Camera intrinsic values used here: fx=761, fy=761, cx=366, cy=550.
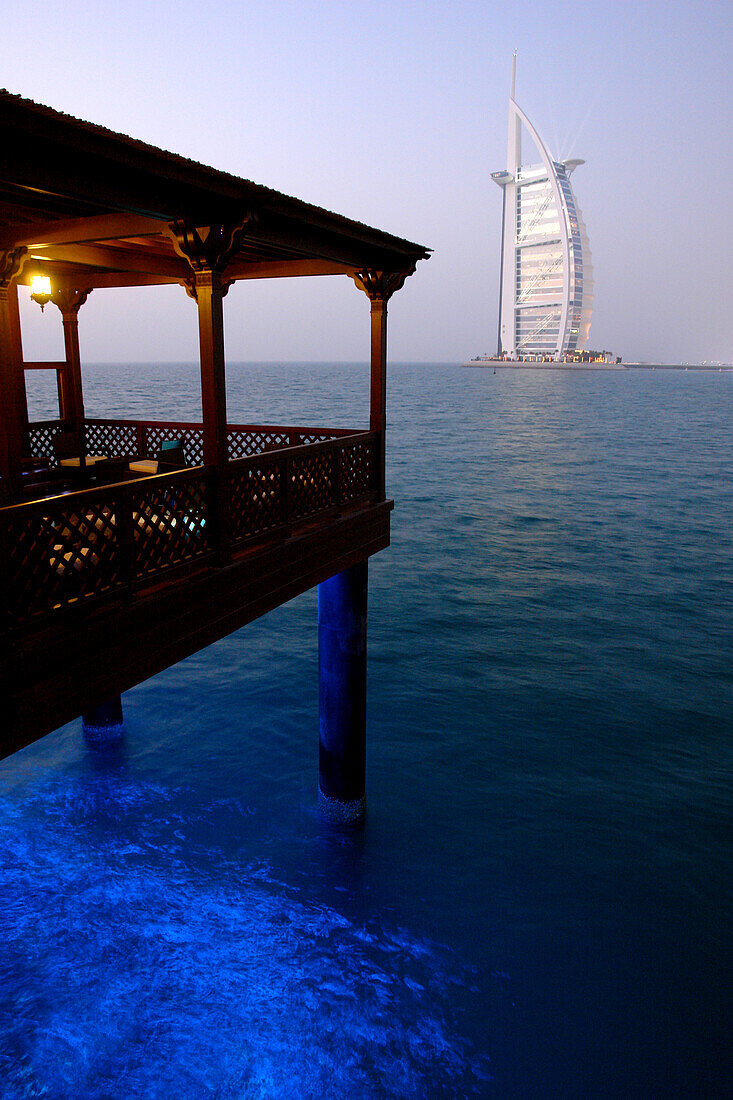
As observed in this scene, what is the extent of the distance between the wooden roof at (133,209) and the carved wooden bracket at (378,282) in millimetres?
105

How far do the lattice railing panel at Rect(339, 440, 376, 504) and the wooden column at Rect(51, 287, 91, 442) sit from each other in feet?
17.1

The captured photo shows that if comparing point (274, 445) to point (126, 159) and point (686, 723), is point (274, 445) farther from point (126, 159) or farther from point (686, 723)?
point (686, 723)

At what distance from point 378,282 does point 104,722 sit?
9.57 metres

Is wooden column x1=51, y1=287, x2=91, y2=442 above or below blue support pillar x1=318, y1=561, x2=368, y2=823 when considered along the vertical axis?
above

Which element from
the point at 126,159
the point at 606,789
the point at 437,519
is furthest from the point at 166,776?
the point at 437,519

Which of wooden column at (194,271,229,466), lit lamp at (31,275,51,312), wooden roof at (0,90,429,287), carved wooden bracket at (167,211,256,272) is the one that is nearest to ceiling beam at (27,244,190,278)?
wooden roof at (0,90,429,287)

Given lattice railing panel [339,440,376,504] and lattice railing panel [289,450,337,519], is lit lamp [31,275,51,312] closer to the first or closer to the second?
lattice railing panel [339,440,376,504]

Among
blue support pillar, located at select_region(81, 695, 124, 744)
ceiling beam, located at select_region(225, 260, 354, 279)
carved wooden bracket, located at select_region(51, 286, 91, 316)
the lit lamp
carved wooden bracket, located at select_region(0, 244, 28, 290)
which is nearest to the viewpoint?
carved wooden bracket, located at select_region(0, 244, 28, 290)

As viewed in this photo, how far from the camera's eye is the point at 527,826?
12633 mm

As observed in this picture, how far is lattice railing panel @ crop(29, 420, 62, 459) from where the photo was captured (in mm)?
12188

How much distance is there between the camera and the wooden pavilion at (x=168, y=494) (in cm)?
483

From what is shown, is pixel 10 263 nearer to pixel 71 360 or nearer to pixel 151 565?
pixel 71 360

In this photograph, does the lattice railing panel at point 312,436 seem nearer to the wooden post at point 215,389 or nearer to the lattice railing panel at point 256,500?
the lattice railing panel at point 256,500

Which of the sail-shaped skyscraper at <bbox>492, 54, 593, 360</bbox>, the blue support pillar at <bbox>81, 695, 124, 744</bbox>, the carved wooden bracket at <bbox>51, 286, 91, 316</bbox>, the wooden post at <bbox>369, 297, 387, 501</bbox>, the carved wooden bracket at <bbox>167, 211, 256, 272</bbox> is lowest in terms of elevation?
the blue support pillar at <bbox>81, 695, 124, 744</bbox>
